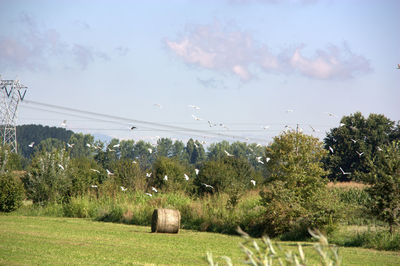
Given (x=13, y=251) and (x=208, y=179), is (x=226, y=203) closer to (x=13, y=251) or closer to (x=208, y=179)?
(x=13, y=251)

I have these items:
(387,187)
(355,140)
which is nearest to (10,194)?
(387,187)

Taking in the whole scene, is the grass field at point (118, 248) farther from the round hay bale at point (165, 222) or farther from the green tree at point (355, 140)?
the green tree at point (355, 140)

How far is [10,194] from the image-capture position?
33562 mm

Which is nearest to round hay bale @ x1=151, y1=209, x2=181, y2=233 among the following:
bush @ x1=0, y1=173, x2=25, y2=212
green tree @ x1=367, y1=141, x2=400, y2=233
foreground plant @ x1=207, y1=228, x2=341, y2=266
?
green tree @ x1=367, y1=141, x2=400, y2=233

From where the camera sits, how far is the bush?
109 feet

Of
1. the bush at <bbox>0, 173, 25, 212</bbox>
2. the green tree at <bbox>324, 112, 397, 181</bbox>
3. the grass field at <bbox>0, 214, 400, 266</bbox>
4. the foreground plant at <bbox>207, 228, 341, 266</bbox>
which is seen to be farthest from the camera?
the green tree at <bbox>324, 112, 397, 181</bbox>

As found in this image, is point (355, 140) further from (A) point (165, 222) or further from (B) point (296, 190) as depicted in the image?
(A) point (165, 222)

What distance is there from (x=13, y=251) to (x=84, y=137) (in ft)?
539

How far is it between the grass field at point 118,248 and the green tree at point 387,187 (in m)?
1.46

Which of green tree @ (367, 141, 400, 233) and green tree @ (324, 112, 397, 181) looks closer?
green tree @ (367, 141, 400, 233)

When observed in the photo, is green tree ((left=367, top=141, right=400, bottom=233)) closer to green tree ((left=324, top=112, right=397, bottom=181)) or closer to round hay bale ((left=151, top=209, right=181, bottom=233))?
round hay bale ((left=151, top=209, right=181, bottom=233))

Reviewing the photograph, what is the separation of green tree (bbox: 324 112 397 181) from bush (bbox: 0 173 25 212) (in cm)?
4457

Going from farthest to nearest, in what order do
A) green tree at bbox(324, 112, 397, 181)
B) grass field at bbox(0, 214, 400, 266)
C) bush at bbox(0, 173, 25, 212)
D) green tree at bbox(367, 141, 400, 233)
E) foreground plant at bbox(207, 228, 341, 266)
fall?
1. green tree at bbox(324, 112, 397, 181)
2. bush at bbox(0, 173, 25, 212)
3. green tree at bbox(367, 141, 400, 233)
4. grass field at bbox(0, 214, 400, 266)
5. foreground plant at bbox(207, 228, 341, 266)

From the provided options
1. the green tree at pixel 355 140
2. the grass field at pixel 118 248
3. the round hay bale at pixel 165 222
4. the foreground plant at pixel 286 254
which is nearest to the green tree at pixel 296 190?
the grass field at pixel 118 248
